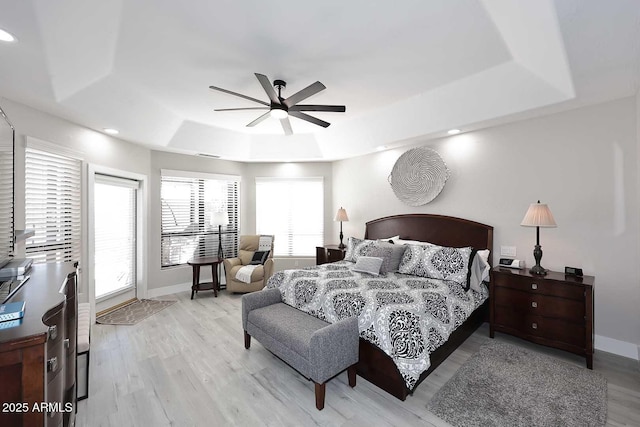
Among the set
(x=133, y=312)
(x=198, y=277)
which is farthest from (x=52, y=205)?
(x=198, y=277)

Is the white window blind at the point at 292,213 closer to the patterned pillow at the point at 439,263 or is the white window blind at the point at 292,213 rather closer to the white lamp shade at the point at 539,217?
the patterned pillow at the point at 439,263

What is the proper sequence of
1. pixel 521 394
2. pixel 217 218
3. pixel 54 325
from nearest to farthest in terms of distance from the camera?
pixel 54 325 → pixel 521 394 → pixel 217 218

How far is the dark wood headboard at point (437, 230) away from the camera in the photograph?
149 inches

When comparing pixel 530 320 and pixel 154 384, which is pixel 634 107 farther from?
pixel 154 384

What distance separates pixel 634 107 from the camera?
2.78 m

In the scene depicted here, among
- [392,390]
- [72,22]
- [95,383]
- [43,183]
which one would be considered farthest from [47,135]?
[392,390]

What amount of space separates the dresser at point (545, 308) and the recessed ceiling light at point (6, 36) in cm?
478

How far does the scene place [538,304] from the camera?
290cm

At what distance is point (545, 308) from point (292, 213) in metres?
4.40

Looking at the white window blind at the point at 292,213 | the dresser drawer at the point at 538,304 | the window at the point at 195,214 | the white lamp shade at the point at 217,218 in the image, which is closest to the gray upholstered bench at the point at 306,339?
the dresser drawer at the point at 538,304

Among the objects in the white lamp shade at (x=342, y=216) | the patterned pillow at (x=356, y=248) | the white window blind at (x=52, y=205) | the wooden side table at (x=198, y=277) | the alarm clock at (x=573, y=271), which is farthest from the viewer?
the white lamp shade at (x=342, y=216)

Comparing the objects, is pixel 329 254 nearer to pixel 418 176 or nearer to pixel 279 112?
pixel 418 176

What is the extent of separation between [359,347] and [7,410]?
2.13 metres

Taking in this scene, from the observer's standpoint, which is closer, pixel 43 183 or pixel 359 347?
pixel 359 347
